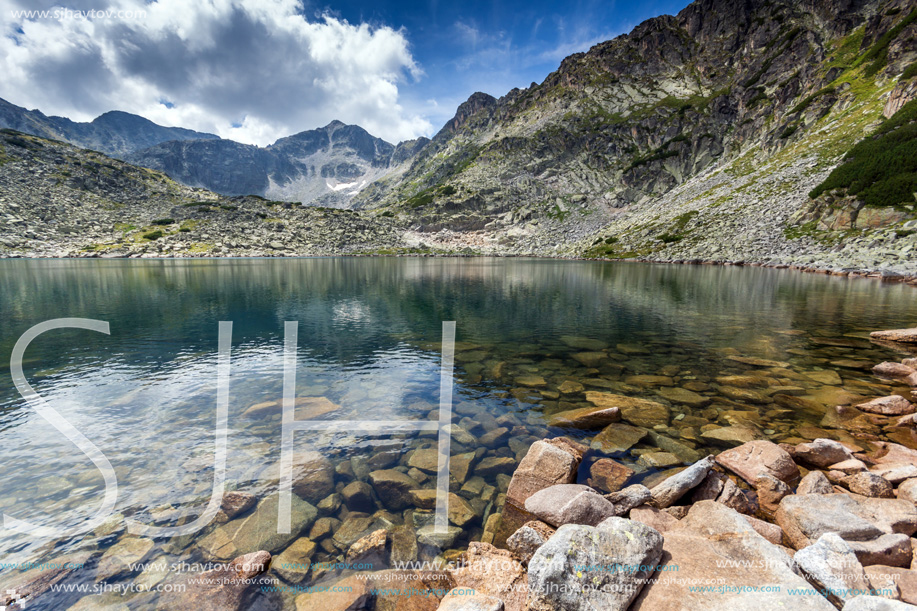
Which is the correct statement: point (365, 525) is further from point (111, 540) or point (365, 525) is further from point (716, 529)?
point (716, 529)

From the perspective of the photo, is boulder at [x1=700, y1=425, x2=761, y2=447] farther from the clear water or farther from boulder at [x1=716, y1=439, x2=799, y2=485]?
boulder at [x1=716, y1=439, x2=799, y2=485]

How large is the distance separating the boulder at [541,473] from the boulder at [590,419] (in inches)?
Result: 141

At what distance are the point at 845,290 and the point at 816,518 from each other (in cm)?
5758

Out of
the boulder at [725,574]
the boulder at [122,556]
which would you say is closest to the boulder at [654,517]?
the boulder at [725,574]

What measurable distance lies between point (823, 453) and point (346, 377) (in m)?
18.4

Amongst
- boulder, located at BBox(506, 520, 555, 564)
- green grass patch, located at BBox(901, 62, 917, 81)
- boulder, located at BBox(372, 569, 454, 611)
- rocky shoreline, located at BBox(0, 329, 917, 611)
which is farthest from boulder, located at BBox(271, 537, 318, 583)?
green grass patch, located at BBox(901, 62, 917, 81)

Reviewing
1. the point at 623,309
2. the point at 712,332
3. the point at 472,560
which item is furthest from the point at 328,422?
the point at 623,309

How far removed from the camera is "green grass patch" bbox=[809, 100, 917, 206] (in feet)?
222

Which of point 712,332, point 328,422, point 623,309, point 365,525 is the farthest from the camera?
point 623,309

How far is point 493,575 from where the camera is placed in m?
6.43

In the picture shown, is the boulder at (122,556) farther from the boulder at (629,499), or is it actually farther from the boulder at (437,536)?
the boulder at (629,499)

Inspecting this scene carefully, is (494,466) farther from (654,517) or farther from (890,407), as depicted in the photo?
(890,407)

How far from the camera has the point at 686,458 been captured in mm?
10891

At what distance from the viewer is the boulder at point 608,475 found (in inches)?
384
